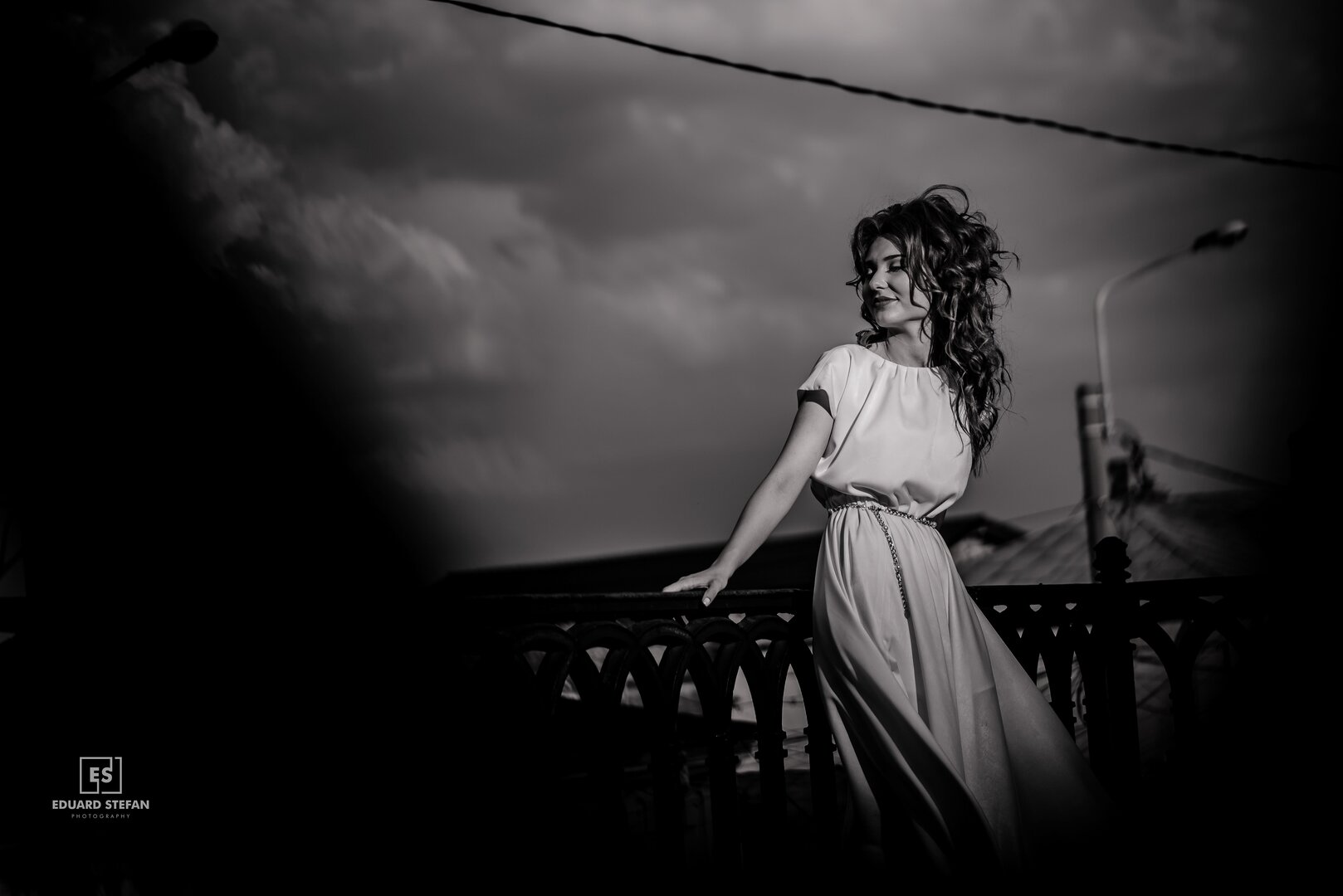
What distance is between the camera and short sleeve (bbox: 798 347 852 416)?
2.25 m

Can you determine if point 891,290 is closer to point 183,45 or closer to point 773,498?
point 773,498

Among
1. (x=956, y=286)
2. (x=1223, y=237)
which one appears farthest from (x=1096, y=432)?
(x=956, y=286)

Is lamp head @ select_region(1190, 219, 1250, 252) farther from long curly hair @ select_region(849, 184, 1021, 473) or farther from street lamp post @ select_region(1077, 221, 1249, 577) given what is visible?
long curly hair @ select_region(849, 184, 1021, 473)

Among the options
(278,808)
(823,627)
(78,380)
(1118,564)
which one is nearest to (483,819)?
(278,808)

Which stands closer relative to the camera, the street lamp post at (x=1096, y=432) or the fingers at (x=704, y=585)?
the fingers at (x=704, y=585)

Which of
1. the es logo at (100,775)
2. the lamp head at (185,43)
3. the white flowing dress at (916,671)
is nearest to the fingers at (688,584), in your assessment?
the white flowing dress at (916,671)

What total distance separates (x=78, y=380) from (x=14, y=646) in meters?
5.28

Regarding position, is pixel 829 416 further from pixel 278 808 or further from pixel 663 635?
pixel 278 808

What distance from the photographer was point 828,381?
7.41 ft

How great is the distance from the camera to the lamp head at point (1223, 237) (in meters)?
7.59

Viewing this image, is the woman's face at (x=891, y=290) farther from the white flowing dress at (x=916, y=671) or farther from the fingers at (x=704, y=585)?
the fingers at (x=704, y=585)

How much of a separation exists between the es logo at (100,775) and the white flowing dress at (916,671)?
1395mm

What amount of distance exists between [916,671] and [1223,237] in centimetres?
700

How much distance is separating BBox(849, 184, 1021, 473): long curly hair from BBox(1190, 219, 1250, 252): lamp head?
6.19 m
